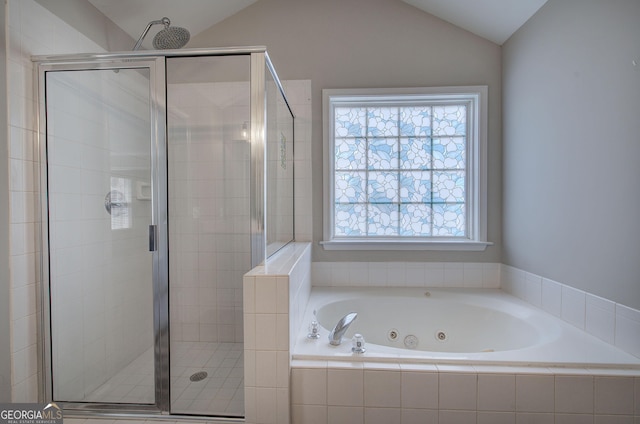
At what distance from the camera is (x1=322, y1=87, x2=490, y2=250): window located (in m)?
2.23

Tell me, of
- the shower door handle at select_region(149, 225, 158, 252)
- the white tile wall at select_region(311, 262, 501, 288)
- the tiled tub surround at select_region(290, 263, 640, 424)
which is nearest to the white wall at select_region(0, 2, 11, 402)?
the shower door handle at select_region(149, 225, 158, 252)

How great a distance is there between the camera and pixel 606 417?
3.71 ft

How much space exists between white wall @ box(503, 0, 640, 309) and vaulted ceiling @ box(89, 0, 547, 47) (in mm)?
112

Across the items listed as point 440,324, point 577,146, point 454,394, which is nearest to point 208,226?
point 454,394

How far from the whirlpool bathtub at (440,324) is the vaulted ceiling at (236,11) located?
1.88m

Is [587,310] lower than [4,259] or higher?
lower

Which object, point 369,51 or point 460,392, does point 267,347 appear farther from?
point 369,51

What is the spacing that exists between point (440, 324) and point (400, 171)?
117cm

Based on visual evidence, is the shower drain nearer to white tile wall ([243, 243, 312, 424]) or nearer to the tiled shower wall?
the tiled shower wall

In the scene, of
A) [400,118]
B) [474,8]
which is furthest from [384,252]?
[474,8]

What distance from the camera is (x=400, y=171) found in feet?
7.56

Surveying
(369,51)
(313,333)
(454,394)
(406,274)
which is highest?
(369,51)

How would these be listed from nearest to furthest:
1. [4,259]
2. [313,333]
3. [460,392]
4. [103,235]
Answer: [460,392]
[4,259]
[313,333]
[103,235]

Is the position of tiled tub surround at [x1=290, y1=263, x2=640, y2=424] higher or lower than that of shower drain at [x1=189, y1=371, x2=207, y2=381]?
higher
